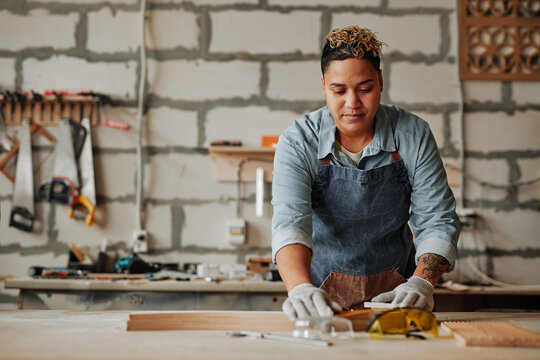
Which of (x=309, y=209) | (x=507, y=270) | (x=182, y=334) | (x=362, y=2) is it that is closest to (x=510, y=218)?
(x=507, y=270)

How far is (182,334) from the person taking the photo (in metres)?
1.11

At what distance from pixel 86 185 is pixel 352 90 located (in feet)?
6.27

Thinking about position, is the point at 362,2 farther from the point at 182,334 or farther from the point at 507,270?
the point at 182,334

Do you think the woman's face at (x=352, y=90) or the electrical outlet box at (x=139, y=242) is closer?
the woman's face at (x=352, y=90)

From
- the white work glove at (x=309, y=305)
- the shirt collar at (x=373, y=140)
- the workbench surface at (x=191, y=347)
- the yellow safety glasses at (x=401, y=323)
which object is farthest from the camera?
the shirt collar at (x=373, y=140)

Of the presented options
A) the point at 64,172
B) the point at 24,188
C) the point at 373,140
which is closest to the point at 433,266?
the point at 373,140

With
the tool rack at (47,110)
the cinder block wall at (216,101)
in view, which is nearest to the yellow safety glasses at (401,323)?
the cinder block wall at (216,101)

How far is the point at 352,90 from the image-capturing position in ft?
5.19

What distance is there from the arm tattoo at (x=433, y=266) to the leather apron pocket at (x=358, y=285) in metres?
0.25

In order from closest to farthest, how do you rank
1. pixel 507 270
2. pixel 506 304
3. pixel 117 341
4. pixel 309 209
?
pixel 117 341 → pixel 309 209 → pixel 506 304 → pixel 507 270

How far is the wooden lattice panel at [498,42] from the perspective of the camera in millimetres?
3061

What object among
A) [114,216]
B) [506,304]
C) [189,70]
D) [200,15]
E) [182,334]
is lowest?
[506,304]

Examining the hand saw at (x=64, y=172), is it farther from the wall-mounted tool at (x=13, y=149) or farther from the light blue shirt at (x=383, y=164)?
the light blue shirt at (x=383, y=164)

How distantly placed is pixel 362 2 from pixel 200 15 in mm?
965
